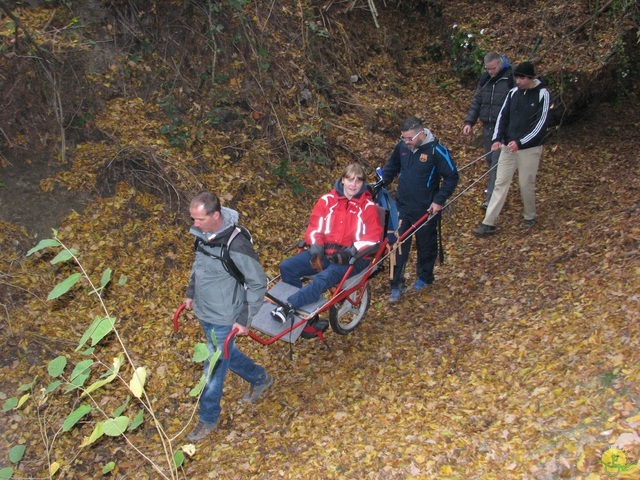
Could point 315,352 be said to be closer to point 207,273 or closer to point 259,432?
point 259,432

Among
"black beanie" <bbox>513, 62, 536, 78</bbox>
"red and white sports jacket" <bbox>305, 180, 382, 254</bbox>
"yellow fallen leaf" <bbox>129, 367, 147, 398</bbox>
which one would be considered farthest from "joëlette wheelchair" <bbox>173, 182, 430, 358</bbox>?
"black beanie" <bbox>513, 62, 536, 78</bbox>

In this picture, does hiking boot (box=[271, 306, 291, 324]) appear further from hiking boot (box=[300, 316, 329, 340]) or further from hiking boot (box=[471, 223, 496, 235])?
hiking boot (box=[471, 223, 496, 235])

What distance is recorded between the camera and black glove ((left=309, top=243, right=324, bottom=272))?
18.4ft

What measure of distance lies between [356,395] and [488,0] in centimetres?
1075

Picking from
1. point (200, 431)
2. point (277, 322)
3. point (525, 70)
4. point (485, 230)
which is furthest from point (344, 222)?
point (525, 70)

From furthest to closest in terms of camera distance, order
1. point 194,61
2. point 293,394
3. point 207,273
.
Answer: point 194,61
point 293,394
point 207,273

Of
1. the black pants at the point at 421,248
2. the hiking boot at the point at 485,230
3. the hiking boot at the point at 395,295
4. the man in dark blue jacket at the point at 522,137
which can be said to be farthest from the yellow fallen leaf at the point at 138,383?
the hiking boot at the point at 485,230

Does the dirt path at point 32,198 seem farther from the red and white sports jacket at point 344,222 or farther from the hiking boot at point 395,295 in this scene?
the hiking boot at point 395,295

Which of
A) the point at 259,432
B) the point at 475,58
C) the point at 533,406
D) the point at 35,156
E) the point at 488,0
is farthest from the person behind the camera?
the point at 488,0

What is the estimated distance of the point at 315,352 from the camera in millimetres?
Result: 6141

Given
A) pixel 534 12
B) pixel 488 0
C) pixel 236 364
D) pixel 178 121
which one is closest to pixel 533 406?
pixel 236 364

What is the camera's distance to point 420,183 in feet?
20.5

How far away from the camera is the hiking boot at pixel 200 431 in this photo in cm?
509

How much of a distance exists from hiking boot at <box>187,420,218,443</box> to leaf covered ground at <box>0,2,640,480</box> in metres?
0.09
